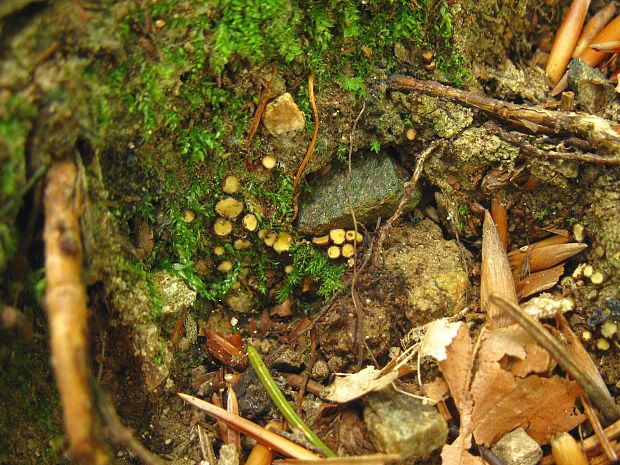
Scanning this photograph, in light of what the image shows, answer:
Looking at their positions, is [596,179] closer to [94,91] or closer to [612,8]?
[612,8]

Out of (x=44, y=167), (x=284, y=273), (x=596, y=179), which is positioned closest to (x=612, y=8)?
(x=596, y=179)

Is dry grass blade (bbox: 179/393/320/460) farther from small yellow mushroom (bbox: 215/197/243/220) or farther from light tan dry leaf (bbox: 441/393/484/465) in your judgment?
small yellow mushroom (bbox: 215/197/243/220)

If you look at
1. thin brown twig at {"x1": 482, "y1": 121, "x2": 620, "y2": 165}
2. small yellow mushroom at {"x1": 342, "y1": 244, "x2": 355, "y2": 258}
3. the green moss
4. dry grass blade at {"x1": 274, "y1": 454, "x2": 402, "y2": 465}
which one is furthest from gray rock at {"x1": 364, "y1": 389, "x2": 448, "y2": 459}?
thin brown twig at {"x1": 482, "y1": 121, "x2": 620, "y2": 165}

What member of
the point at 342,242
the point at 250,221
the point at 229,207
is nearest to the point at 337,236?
the point at 342,242

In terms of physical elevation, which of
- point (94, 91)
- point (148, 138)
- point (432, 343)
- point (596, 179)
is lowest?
point (432, 343)

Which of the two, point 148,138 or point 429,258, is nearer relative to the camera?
point 148,138
